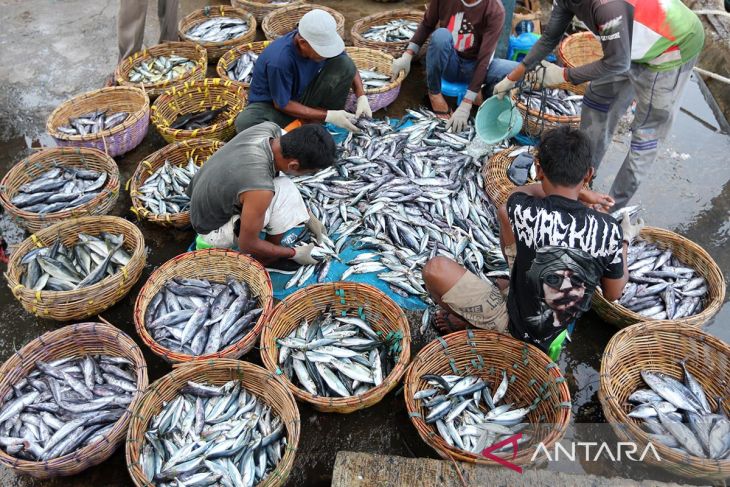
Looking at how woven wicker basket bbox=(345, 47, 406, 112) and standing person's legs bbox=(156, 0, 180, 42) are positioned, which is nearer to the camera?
woven wicker basket bbox=(345, 47, 406, 112)

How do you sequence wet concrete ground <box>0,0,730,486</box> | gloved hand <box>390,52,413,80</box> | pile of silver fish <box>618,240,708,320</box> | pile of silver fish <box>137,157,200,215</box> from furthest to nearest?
gloved hand <box>390,52,413,80</box> → pile of silver fish <box>137,157,200,215</box> → pile of silver fish <box>618,240,708,320</box> → wet concrete ground <box>0,0,730,486</box>

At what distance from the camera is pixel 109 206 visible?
4.83 metres

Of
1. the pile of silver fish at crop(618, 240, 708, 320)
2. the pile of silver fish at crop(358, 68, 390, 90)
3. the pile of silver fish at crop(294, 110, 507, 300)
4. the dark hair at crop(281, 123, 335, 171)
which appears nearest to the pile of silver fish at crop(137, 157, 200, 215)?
the pile of silver fish at crop(294, 110, 507, 300)

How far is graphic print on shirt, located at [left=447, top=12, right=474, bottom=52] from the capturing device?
6.00 m

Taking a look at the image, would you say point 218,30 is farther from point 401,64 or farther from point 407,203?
point 407,203

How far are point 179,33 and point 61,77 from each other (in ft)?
5.88

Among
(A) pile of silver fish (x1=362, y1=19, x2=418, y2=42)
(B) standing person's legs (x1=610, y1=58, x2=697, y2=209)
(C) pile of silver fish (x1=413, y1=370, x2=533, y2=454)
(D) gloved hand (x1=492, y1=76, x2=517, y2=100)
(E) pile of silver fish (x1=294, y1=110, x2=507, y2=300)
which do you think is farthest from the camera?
(A) pile of silver fish (x1=362, y1=19, x2=418, y2=42)

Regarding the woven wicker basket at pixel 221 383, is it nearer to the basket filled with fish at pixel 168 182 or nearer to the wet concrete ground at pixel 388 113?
the wet concrete ground at pixel 388 113

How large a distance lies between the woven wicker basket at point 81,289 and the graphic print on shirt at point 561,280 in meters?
3.17

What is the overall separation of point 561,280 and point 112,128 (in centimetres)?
487

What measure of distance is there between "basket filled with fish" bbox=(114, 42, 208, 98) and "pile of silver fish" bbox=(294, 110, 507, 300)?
2.37 m

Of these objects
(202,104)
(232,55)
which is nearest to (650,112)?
(202,104)

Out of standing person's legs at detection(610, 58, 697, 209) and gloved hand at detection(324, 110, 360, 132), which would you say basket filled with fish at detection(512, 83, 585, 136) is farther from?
gloved hand at detection(324, 110, 360, 132)

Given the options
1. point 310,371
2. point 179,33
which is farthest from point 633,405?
point 179,33
